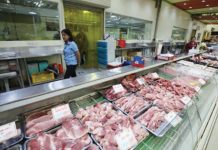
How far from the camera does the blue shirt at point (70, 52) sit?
277 centimetres

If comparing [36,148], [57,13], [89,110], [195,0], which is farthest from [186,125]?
[195,0]

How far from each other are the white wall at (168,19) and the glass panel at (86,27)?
4.85 m

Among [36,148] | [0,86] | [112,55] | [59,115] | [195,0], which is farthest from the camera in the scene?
[195,0]

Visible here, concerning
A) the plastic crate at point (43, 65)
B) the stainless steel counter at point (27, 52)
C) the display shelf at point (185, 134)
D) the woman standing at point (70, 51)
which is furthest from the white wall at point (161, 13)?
the display shelf at point (185, 134)

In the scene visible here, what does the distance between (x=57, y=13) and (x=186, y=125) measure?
4.28 metres

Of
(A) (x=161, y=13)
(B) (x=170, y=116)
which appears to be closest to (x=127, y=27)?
(A) (x=161, y=13)

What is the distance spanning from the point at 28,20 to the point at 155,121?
4.07 metres

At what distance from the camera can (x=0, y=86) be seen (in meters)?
Result: 3.33

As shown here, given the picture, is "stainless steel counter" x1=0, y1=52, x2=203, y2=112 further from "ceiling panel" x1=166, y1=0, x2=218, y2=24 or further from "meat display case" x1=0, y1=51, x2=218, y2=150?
"ceiling panel" x1=166, y1=0, x2=218, y2=24

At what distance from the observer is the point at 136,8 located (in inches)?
246

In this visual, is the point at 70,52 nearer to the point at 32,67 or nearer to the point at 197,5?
the point at 32,67

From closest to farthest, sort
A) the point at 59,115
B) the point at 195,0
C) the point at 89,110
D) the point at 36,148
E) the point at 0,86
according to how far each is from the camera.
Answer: the point at 36,148
the point at 59,115
the point at 89,110
the point at 0,86
the point at 195,0

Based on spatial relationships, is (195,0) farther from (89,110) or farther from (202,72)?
(89,110)

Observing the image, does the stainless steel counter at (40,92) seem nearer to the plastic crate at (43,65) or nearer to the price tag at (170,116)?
the price tag at (170,116)
